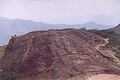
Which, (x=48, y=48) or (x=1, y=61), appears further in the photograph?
(x=1, y=61)

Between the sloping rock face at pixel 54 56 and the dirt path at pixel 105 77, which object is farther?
the sloping rock face at pixel 54 56

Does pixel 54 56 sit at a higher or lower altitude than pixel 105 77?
higher

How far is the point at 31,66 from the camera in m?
49.6

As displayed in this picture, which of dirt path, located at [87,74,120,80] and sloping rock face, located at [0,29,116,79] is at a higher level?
sloping rock face, located at [0,29,116,79]

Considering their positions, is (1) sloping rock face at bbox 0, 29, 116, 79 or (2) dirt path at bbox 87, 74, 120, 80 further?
(1) sloping rock face at bbox 0, 29, 116, 79

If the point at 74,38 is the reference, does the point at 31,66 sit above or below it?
below

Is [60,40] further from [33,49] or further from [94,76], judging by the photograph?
[94,76]

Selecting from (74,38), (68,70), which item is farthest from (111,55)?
(68,70)

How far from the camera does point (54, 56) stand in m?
49.5

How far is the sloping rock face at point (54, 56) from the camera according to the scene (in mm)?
47406

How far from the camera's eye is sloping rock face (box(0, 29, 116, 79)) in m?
47.4

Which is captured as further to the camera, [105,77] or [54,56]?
[54,56]

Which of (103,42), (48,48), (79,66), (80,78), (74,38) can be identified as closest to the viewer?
(80,78)

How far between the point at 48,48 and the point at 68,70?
606cm
